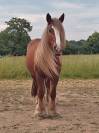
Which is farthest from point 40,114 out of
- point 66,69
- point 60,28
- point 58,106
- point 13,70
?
point 66,69

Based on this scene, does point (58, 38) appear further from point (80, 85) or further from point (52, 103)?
point (80, 85)

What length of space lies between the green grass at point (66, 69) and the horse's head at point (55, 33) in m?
9.76

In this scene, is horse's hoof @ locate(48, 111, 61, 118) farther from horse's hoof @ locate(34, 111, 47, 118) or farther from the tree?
the tree

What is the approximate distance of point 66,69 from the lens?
1780 cm

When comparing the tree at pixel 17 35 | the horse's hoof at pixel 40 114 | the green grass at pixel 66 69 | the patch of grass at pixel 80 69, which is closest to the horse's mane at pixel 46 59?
the horse's hoof at pixel 40 114

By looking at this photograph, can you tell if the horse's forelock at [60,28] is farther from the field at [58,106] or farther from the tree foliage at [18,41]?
the tree foliage at [18,41]

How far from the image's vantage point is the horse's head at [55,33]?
7084mm

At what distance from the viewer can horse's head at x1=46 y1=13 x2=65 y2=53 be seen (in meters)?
7.08

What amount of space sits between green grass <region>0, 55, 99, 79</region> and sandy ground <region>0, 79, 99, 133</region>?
4.16 metres

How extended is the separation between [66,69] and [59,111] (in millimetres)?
9145

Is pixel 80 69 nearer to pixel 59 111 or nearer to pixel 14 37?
pixel 59 111

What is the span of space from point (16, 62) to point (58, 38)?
37.3 ft

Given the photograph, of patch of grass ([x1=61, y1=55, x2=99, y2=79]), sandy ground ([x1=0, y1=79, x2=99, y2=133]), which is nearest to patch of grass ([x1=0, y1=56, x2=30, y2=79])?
patch of grass ([x1=61, y1=55, x2=99, y2=79])

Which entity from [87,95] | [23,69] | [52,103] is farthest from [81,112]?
[23,69]
